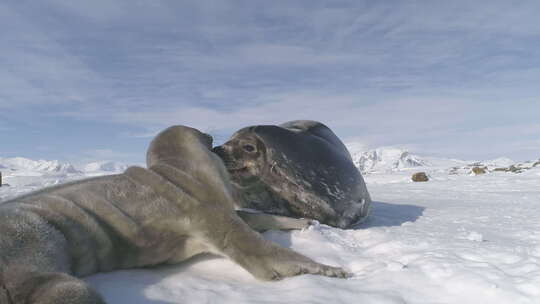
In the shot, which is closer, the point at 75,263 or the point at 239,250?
the point at 75,263

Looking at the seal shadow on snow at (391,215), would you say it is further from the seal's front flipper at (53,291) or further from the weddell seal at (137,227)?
the seal's front flipper at (53,291)

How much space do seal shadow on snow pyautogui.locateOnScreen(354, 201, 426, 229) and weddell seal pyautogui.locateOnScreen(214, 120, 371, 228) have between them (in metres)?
0.14

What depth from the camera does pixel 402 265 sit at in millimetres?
2283

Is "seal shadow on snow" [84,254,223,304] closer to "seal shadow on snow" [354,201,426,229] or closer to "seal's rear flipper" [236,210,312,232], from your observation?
"seal's rear flipper" [236,210,312,232]

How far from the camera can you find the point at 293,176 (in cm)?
373

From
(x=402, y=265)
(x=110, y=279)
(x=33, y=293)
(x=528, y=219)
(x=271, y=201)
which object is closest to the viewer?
(x=33, y=293)

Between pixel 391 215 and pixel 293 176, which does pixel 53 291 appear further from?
pixel 391 215

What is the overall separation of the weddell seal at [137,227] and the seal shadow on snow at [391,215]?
1.69m

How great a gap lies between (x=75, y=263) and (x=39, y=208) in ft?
0.97

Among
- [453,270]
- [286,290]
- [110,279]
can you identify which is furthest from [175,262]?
[453,270]

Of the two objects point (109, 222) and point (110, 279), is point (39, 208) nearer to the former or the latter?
point (109, 222)

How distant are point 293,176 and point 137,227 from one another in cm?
172

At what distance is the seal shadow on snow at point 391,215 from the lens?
401 cm

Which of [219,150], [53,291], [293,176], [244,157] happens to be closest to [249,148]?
[244,157]
